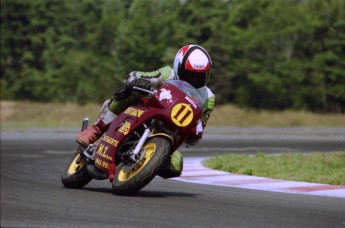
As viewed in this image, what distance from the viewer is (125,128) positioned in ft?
27.0

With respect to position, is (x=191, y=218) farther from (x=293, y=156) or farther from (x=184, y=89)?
(x=293, y=156)

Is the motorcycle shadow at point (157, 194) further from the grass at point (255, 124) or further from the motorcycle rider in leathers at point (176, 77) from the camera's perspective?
the grass at point (255, 124)

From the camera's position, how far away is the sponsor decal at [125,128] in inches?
323

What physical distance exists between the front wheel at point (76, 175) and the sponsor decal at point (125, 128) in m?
1.01

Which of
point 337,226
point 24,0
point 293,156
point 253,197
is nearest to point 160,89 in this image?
point 253,197

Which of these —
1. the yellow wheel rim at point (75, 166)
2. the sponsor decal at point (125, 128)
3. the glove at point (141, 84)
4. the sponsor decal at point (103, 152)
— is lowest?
the yellow wheel rim at point (75, 166)

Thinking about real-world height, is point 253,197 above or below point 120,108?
below

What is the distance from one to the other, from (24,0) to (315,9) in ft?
81.1

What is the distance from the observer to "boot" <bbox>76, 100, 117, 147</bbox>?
29.0 ft

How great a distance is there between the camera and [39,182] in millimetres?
10242

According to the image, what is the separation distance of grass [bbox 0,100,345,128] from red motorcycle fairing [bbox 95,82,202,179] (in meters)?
29.9

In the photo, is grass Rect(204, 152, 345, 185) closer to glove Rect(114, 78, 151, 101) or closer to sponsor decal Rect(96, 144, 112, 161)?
glove Rect(114, 78, 151, 101)

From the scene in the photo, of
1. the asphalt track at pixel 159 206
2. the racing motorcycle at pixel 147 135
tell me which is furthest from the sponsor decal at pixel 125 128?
the asphalt track at pixel 159 206

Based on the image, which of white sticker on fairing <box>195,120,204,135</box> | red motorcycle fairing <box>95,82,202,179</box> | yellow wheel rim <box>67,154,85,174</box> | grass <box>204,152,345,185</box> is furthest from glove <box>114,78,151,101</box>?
grass <box>204,152,345,185</box>
